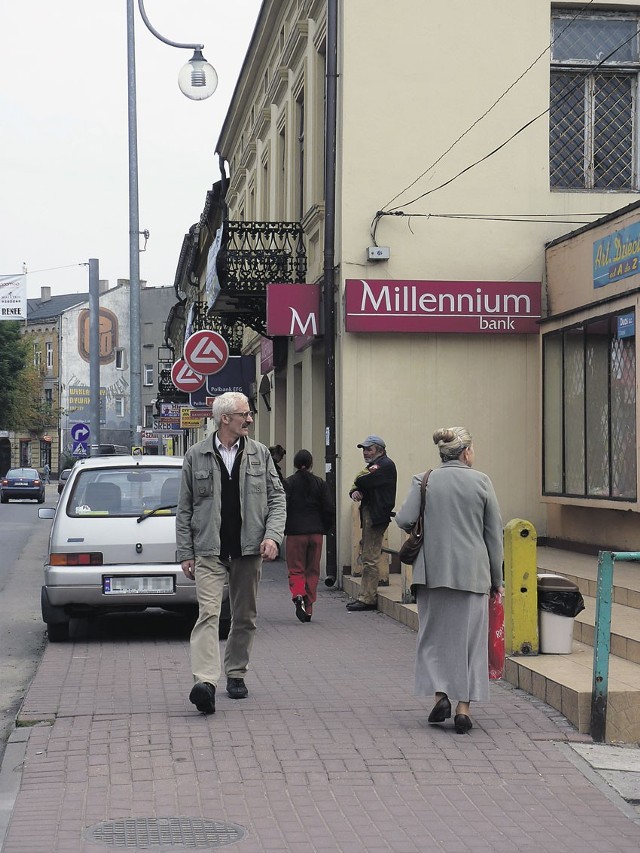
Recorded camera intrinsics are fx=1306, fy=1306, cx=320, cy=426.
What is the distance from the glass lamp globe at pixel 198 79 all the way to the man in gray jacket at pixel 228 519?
1111 cm

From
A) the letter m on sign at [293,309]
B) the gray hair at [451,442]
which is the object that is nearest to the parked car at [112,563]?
the gray hair at [451,442]

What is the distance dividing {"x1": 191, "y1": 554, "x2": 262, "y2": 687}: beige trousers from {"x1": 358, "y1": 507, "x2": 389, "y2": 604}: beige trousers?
16.6 feet

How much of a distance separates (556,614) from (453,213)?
8.03m

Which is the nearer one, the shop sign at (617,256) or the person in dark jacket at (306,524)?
the person in dark jacket at (306,524)

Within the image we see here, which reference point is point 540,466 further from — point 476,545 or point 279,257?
point 476,545

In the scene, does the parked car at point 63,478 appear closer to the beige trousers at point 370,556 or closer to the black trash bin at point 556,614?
the beige trousers at point 370,556

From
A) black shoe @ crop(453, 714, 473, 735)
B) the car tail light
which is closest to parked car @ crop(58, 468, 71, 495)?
the car tail light

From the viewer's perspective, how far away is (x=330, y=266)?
1605 centimetres

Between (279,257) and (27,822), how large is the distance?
14.5 meters

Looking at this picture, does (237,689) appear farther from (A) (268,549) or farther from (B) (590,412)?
(B) (590,412)

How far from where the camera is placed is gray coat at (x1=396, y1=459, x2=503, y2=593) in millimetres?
7297

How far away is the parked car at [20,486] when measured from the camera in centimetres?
5494

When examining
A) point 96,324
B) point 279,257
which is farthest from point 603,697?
point 96,324

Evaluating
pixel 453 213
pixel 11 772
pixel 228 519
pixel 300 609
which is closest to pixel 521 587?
pixel 228 519
